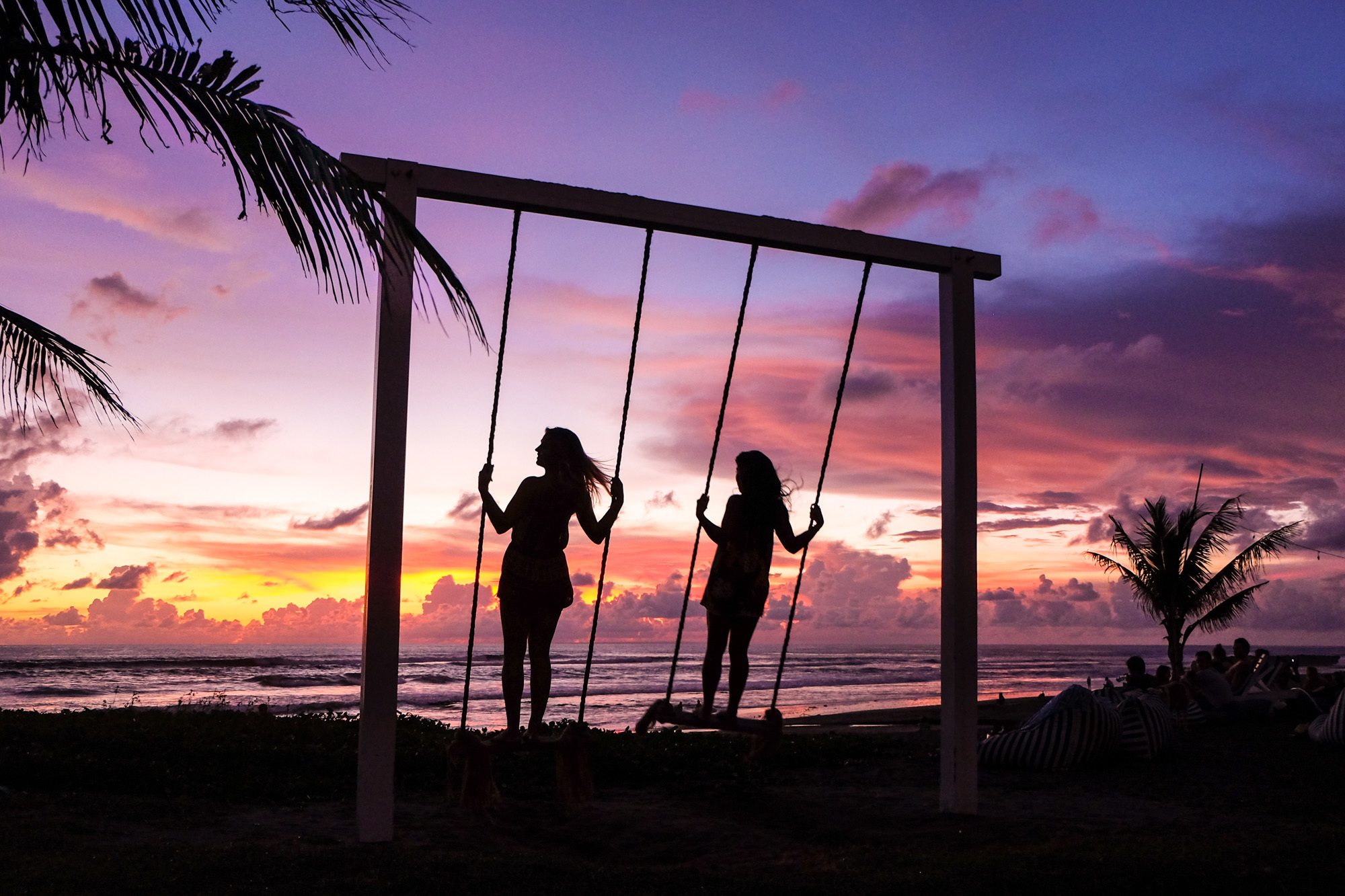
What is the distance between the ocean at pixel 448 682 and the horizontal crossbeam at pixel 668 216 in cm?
1287

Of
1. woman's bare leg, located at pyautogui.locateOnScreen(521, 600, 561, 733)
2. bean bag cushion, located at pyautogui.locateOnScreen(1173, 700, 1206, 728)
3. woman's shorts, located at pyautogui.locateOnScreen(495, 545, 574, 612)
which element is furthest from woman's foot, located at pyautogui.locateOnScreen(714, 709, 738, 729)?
bean bag cushion, located at pyautogui.locateOnScreen(1173, 700, 1206, 728)

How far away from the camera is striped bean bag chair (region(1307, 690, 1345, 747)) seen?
32.4ft

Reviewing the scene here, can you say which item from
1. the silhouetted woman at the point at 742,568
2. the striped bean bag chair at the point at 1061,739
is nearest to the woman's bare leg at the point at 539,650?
the silhouetted woman at the point at 742,568

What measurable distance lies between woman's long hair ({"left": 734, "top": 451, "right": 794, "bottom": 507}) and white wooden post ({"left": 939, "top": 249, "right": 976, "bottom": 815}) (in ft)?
4.03

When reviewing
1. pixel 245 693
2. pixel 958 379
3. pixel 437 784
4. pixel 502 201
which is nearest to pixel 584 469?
pixel 502 201

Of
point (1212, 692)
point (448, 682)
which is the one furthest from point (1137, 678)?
point (448, 682)

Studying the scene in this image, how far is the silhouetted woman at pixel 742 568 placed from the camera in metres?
6.64

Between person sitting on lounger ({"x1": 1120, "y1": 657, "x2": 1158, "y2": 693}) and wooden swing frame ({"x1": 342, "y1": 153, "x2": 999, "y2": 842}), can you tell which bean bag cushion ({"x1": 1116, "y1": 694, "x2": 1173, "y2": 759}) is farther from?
person sitting on lounger ({"x1": 1120, "y1": 657, "x2": 1158, "y2": 693})

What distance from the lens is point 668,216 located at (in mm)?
6434

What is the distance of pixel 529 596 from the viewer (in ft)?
20.0

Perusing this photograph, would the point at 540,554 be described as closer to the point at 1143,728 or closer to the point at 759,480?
the point at 759,480

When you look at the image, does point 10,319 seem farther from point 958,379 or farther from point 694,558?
point 958,379

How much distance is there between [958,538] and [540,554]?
2.90 meters

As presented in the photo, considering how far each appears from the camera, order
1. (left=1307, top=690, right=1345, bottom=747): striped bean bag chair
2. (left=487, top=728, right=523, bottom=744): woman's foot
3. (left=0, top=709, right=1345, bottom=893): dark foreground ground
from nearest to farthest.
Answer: (left=0, top=709, right=1345, bottom=893): dark foreground ground < (left=487, top=728, right=523, bottom=744): woman's foot < (left=1307, top=690, right=1345, bottom=747): striped bean bag chair
